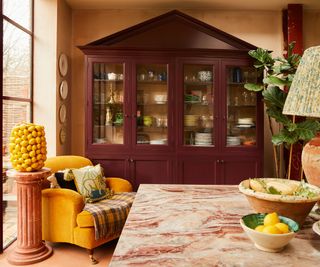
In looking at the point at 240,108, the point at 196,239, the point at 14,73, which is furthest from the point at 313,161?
the point at 14,73

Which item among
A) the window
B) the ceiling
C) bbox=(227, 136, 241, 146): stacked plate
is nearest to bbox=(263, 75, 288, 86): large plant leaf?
bbox=(227, 136, 241, 146): stacked plate

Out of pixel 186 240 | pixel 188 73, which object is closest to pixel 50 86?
pixel 188 73

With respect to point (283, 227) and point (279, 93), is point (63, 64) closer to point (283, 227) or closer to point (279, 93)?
point (279, 93)

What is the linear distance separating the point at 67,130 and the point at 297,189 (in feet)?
11.0

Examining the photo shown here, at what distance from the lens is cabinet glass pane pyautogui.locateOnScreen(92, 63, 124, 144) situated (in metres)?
3.62

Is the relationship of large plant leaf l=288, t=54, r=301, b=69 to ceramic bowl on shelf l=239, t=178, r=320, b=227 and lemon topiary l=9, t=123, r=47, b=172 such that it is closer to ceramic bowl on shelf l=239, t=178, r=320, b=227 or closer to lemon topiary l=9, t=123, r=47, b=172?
ceramic bowl on shelf l=239, t=178, r=320, b=227

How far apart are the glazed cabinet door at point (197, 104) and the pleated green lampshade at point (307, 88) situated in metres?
2.60

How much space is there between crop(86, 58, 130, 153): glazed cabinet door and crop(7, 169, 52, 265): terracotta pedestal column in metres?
1.03

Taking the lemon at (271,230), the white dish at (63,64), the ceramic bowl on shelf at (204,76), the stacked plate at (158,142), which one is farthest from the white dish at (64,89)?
the lemon at (271,230)

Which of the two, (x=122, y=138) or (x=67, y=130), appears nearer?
(x=122, y=138)

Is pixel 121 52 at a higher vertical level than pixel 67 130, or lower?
higher

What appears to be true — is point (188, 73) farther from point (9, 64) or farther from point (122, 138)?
point (9, 64)

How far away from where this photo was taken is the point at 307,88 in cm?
91

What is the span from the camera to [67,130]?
4023mm
